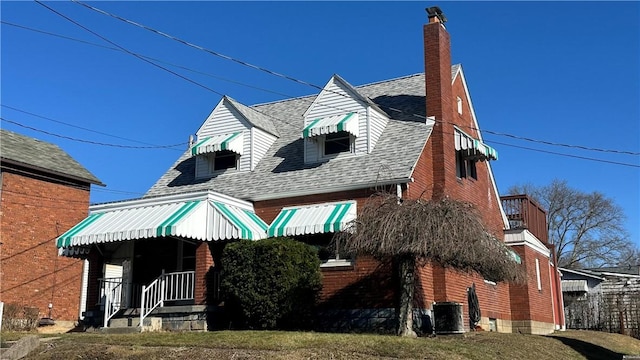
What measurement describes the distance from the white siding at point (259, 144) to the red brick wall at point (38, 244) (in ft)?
32.4

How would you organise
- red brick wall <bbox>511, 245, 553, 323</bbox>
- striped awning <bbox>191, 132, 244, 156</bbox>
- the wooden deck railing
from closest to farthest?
striped awning <bbox>191, 132, 244, 156</bbox> → red brick wall <bbox>511, 245, 553, 323</bbox> → the wooden deck railing

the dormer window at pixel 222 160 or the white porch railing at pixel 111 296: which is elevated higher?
the dormer window at pixel 222 160

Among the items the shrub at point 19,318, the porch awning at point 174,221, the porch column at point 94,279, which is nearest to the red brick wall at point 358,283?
the porch awning at point 174,221

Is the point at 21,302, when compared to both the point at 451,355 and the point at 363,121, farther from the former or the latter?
the point at 451,355

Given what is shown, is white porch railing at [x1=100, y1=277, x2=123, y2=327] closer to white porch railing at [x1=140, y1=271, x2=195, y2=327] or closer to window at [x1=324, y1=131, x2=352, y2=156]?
white porch railing at [x1=140, y1=271, x2=195, y2=327]

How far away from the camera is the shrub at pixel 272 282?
18.1 meters

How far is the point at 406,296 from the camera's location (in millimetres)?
16969

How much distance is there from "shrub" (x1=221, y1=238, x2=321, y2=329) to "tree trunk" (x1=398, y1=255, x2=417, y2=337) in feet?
9.51

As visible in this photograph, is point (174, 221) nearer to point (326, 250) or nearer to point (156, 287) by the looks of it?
point (156, 287)

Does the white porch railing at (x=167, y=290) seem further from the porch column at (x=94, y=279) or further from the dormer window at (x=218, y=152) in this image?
the dormer window at (x=218, y=152)

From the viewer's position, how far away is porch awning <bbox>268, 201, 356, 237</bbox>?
1966 cm

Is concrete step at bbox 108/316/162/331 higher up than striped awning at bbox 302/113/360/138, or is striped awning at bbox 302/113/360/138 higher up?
striped awning at bbox 302/113/360/138

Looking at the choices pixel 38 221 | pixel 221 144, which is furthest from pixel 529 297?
pixel 38 221

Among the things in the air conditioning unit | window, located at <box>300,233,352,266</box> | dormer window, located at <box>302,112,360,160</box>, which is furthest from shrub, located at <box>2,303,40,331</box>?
the air conditioning unit
